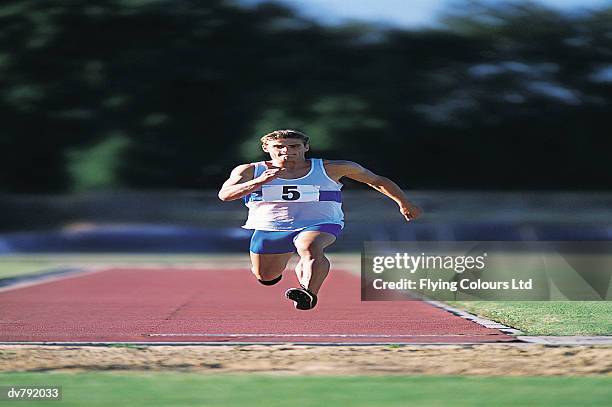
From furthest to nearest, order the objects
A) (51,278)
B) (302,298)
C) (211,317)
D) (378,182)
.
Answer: (51,278) → (211,317) → (302,298) → (378,182)

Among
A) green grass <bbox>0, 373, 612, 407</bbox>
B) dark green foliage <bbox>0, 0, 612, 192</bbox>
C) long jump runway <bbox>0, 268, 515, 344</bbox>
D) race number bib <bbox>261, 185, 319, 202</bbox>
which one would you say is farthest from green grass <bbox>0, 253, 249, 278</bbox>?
race number bib <bbox>261, 185, 319, 202</bbox>

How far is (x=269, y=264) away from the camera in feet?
21.2

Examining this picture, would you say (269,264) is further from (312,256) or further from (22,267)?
(22,267)

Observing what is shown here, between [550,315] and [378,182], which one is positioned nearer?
[378,182]

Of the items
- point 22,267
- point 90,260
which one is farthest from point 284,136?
point 90,260

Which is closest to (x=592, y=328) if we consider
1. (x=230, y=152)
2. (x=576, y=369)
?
(x=576, y=369)

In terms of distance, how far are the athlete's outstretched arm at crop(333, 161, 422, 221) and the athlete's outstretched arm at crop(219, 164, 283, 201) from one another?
323 mm

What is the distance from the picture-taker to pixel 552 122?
3597 cm

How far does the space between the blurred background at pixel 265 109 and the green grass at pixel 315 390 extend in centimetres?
2525

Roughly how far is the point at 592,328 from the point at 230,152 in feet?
75.9

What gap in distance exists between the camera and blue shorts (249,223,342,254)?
620 cm

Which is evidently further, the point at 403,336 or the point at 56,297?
the point at 56,297

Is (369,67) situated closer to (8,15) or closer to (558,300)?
(8,15)

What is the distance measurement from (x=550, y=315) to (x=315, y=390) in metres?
6.40
